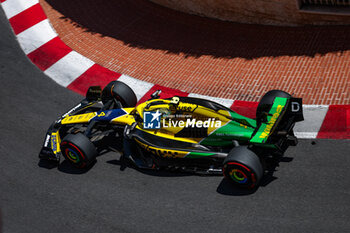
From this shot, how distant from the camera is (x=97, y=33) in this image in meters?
12.6

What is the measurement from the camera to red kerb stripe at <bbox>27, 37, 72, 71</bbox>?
11586 mm

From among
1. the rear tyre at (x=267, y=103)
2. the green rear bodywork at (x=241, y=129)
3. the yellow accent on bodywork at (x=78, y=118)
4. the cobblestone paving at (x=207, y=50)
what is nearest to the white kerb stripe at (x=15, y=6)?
the cobblestone paving at (x=207, y=50)

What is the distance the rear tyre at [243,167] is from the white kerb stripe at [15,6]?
365 inches

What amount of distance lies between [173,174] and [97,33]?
241 inches

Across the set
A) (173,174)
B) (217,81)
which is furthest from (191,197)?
(217,81)

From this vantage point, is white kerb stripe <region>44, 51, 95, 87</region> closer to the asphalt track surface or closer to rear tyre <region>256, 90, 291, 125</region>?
the asphalt track surface

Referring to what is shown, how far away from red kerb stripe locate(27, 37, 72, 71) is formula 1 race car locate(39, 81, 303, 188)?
3525mm

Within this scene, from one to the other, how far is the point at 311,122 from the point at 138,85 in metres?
4.10

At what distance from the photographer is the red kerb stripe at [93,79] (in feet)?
35.1

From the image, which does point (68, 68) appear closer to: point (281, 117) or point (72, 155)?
point (72, 155)

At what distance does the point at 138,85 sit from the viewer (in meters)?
10.6

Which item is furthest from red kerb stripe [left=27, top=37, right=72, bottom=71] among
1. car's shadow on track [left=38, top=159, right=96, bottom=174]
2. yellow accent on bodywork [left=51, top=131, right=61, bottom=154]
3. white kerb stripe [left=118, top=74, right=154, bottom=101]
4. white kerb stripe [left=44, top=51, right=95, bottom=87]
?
car's shadow on track [left=38, top=159, right=96, bottom=174]

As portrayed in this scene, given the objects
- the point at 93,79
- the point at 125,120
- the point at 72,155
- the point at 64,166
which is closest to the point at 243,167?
the point at 125,120

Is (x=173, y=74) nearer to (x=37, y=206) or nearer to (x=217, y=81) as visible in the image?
(x=217, y=81)
